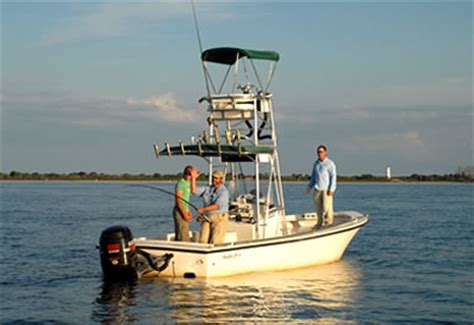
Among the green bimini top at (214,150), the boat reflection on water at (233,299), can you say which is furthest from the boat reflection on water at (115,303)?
the green bimini top at (214,150)

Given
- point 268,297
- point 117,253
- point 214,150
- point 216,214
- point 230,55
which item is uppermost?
point 230,55

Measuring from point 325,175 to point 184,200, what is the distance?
3529 mm

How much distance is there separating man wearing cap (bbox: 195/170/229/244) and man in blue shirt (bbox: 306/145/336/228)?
9.56 ft

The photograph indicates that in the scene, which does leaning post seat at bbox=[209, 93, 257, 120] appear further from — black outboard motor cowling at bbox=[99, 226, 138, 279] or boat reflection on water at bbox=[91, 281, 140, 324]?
boat reflection on water at bbox=[91, 281, 140, 324]

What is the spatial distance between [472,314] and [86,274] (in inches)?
284

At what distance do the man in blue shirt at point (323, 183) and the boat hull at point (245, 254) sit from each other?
0.55 metres

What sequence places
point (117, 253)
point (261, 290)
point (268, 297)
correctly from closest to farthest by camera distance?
point (268, 297) → point (117, 253) → point (261, 290)

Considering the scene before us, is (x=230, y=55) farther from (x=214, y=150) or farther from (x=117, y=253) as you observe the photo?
(x=117, y=253)

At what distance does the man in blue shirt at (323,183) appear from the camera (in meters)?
15.6

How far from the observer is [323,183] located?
617 inches

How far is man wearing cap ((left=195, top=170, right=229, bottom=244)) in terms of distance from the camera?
43.9 feet

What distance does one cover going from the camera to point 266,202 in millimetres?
14945

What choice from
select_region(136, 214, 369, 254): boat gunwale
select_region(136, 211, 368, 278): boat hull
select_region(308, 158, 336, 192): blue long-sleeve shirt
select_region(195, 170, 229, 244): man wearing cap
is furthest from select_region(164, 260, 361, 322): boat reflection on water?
select_region(308, 158, 336, 192): blue long-sleeve shirt

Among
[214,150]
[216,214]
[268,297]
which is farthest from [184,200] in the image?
[268,297]
